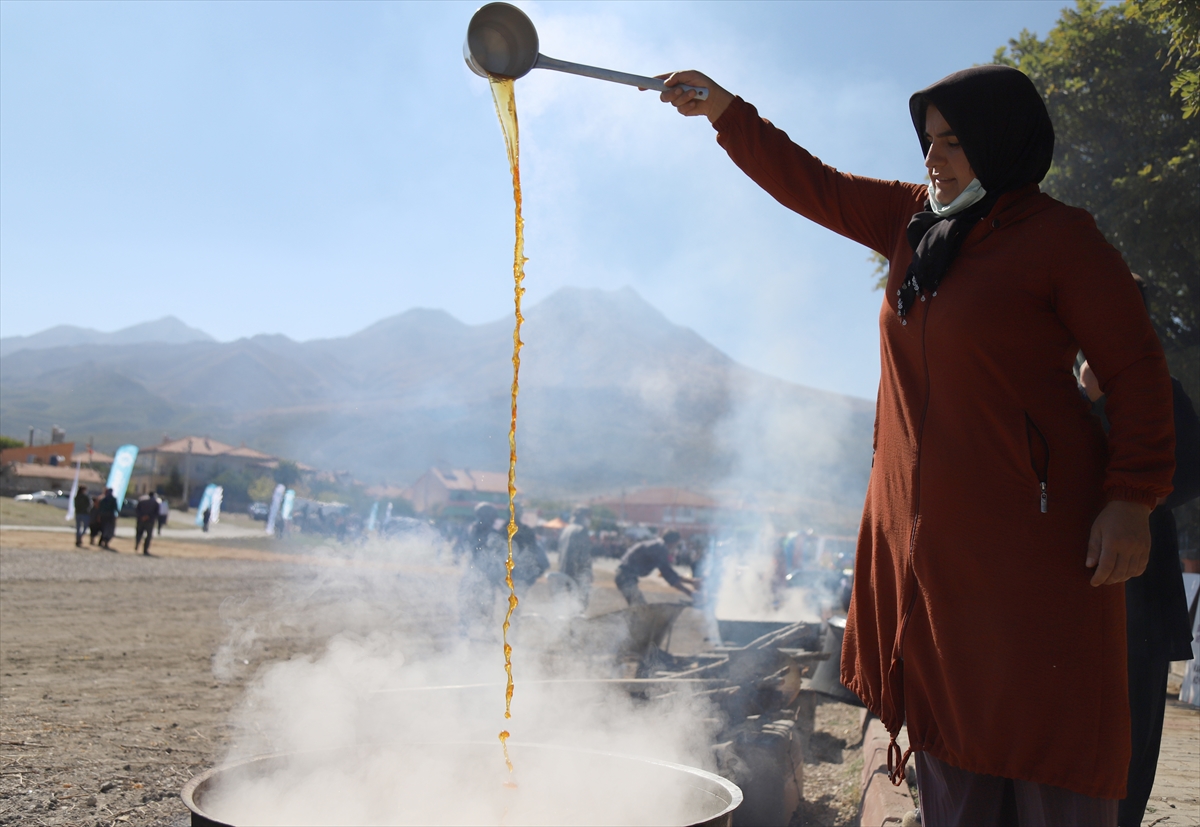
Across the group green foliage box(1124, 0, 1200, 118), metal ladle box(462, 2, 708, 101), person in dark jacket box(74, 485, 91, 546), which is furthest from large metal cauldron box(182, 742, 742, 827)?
person in dark jacket box(74, 485, 91, 546)

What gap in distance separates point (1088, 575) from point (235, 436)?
19697 centimetres

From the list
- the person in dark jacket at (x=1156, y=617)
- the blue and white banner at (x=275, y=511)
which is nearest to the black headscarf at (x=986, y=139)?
the person in dark jacket at (x=1156, y=617)

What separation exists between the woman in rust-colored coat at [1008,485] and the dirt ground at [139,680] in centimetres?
333

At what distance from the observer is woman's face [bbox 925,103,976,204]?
5.71ft

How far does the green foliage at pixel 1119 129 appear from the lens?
1236cm

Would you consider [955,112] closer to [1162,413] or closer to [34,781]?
[1162,413]

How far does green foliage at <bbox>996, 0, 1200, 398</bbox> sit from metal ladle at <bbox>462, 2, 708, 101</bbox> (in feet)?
40.8

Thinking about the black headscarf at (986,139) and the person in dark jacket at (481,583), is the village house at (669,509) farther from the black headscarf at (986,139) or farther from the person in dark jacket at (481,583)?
the black headscarf at (986,139)

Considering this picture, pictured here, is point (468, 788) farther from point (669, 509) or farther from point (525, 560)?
point (669, 509)

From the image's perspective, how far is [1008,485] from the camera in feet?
5.11

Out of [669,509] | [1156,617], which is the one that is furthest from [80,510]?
[669,509]

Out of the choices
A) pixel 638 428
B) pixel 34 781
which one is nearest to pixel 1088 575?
pixel 34 781

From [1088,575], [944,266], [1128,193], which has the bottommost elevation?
[1088,575]

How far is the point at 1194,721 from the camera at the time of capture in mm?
6004
